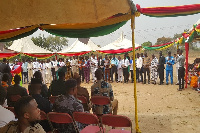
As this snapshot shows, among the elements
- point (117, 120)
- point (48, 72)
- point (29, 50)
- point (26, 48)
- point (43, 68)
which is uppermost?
point (26, 48)

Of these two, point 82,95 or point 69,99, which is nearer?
point 69,99

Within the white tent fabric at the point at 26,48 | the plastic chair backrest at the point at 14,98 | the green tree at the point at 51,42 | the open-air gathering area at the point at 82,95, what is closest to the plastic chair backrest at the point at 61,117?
the open-air gathering area at the point at 82,95

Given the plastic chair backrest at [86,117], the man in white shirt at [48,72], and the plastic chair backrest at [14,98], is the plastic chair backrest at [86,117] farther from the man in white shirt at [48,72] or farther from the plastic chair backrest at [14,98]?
the man in white shirt at [48,72]

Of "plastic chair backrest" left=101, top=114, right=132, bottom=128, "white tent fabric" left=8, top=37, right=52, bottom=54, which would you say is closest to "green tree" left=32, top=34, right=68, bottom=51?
"white tent fabric" left=8, top=37, right=52, bottom=54

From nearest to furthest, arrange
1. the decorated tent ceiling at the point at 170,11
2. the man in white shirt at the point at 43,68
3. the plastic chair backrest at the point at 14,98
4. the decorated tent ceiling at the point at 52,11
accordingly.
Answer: the decorated tent ceiling at the point at 52,11 → the decorated tent ceiling at the point at 170,11 → the plastic chair backrest at the point at 14,98 → the man in white shirt at the point at 43,68

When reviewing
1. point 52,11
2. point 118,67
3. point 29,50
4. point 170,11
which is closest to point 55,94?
point 52,11

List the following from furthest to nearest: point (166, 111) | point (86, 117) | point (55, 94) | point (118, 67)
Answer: point (118, 67)
point (166, 111)
point (55, 94)
point (86, 117)

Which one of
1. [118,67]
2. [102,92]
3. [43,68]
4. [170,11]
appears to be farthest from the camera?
[43,68]

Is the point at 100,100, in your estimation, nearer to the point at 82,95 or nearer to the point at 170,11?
the point at 82,95

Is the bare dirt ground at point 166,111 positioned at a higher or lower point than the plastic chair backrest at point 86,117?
lower

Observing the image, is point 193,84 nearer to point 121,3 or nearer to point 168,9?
point 168,9

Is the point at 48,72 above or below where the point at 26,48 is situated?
below

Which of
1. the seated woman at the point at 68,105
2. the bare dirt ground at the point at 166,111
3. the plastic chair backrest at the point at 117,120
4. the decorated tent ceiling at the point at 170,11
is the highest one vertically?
the decorated tent ceiling at the point at 170,11

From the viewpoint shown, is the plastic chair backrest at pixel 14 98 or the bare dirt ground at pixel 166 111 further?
the bare dirt ground at pixel 166 111
